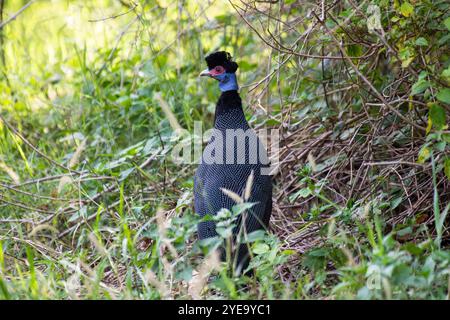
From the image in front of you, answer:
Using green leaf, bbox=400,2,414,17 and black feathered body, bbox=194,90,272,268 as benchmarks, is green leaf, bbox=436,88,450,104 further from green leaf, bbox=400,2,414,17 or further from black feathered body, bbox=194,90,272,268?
black feathered body, bbox=194,90,272,268

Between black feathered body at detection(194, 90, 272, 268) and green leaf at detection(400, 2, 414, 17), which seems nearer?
green leaf at detection(400, 2, 414, 17)

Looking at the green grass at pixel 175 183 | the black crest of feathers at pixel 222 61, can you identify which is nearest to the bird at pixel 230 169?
the black crest of feathers at pixel 222 61

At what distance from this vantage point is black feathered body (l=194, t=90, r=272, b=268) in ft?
13.2

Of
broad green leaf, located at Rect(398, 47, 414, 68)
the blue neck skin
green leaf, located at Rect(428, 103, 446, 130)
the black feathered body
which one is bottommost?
the black feathered body

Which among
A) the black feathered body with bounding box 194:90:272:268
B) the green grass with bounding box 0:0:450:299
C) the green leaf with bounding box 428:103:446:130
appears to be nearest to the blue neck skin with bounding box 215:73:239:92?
the black feathered body with bounding box 194:90:272:268

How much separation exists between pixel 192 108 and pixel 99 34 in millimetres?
2023

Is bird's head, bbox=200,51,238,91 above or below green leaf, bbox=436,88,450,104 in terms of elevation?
above

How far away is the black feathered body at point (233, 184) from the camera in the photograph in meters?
4.04

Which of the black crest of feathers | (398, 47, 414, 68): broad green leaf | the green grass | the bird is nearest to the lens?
the green grass

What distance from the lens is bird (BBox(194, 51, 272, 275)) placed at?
402cm

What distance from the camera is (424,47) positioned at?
4.03 metres

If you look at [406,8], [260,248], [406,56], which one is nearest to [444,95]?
[406,56]

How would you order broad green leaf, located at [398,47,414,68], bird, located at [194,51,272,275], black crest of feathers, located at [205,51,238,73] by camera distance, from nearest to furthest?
1. broad green leaf, located at [398,47,414,68]
2. bird, located at [194,51,272,275]
3. black crest of feathers, located at [205,51,238,73]
